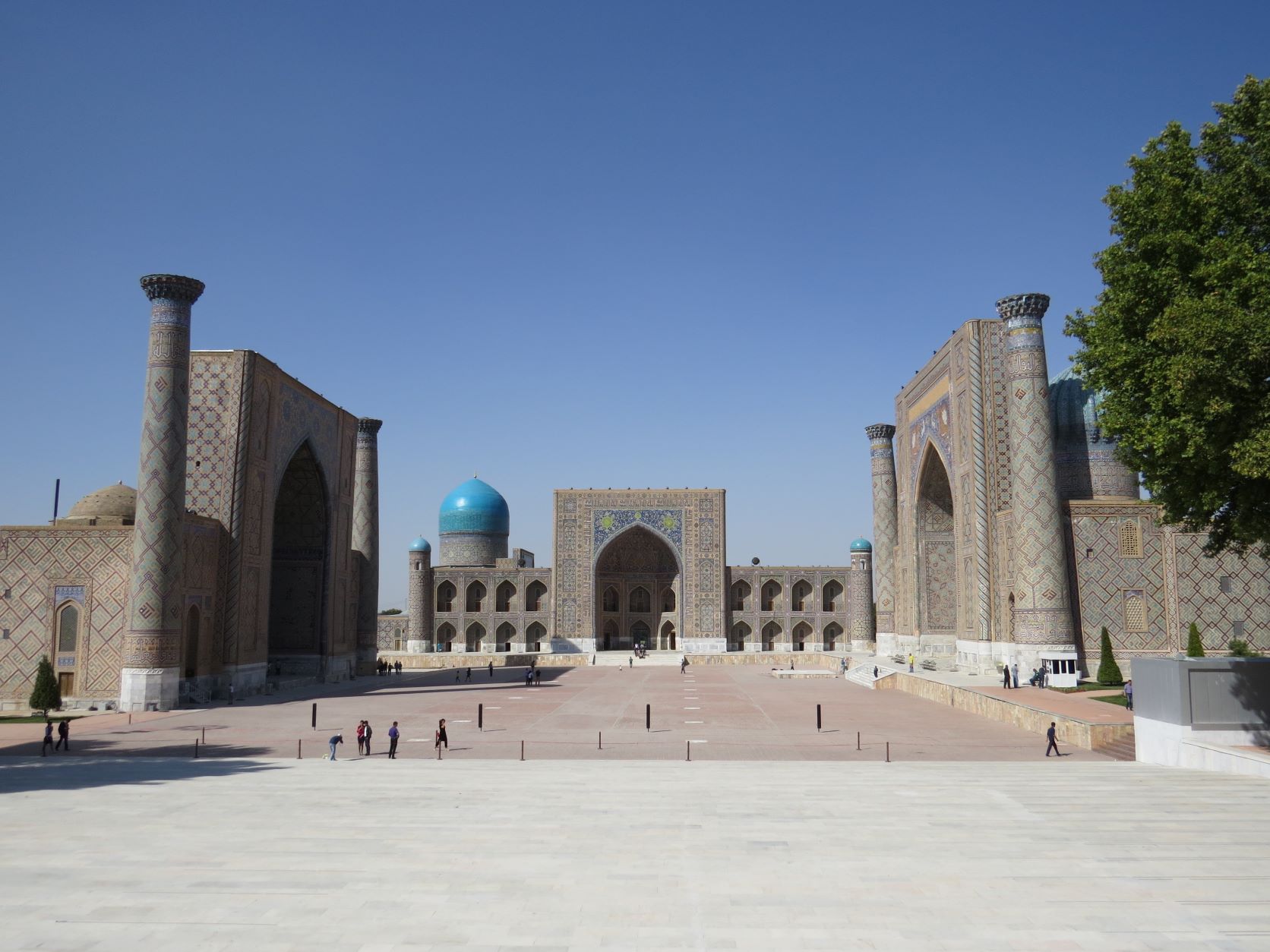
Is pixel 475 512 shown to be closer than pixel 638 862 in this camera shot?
No

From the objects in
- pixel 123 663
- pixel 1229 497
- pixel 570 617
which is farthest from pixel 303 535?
pixel 1229 497

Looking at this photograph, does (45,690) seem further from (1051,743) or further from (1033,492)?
(1033,492)

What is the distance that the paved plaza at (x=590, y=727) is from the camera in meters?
16.6

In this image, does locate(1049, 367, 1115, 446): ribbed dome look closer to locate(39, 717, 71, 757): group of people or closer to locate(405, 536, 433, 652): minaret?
locate(39, 717, 71, 757): group of people

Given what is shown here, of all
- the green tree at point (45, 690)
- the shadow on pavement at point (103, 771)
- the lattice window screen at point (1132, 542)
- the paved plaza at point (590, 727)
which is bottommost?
the paved plaza at point (590, 727)

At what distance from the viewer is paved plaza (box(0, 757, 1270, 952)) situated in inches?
268

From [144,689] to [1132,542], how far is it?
27.7 metres

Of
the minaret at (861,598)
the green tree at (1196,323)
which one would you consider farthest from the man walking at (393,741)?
the minaret at (861,598)

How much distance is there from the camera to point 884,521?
4453 cm

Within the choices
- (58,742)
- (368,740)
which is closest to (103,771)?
(58,742)

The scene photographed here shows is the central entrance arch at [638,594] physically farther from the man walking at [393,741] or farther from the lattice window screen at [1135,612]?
the man walking at [393,741]

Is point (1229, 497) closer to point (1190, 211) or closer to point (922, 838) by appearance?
point (1190, 211)

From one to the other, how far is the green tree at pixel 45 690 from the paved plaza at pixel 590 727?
1093 mm

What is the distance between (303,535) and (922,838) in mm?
28612
